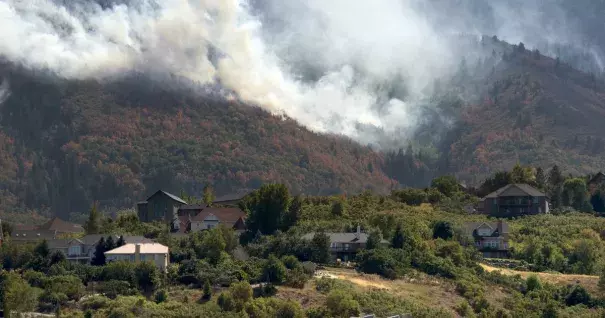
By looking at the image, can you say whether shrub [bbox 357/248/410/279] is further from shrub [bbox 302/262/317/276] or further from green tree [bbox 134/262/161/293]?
green tree [bbox 134/262/161/293]

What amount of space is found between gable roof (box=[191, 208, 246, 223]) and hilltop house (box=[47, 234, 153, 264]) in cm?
1687

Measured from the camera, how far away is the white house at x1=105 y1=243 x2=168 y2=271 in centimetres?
10931

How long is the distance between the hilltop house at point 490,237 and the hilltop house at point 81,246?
105ft

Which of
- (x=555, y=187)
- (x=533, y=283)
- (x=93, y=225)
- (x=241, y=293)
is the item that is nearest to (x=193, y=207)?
(x=93, y=225)

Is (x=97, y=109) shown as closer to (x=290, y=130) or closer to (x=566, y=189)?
(x=290, y=130)

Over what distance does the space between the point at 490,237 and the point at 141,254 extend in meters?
36.4

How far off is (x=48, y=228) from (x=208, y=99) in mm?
52097

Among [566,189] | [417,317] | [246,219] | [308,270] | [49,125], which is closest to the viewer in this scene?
[417,317]

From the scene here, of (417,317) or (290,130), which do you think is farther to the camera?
(290,130)

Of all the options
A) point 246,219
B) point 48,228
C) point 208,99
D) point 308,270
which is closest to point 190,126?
point 208,99

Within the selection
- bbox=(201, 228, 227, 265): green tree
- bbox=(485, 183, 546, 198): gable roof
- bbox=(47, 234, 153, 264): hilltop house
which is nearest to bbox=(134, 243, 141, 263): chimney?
bbox=(47, 234, 153, 264): hilltop house

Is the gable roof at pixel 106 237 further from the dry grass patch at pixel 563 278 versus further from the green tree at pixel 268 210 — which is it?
the dry grass patch at pixel 563 278

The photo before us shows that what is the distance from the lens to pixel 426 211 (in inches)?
5556

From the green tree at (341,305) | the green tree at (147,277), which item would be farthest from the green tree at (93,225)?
the green tree at (341,305)
